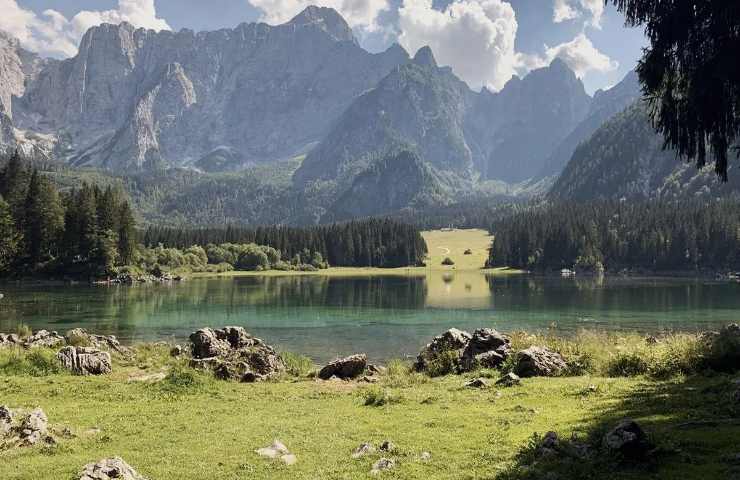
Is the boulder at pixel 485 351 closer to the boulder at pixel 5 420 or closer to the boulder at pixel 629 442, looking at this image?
the boulder at pixel 629 442

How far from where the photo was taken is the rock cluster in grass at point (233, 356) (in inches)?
1151

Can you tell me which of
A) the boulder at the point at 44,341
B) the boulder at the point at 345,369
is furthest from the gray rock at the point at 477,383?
the boulder at the point at 44,341

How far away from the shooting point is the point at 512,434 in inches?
635

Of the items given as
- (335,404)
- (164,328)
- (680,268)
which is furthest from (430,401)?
(680,268)

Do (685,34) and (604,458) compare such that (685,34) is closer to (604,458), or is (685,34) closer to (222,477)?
(604,458)

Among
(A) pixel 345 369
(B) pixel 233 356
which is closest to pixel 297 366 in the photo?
(B) pixel 233 356

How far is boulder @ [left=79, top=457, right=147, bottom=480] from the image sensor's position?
38.1 feet

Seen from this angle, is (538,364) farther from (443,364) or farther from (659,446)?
(659,446)

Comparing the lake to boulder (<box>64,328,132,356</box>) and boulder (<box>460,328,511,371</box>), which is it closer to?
boulder (<box>460,328,511,371</box>)

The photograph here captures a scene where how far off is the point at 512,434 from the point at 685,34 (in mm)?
13882

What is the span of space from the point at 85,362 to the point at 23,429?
49.2ft

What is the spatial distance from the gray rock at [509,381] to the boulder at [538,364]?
191 cm

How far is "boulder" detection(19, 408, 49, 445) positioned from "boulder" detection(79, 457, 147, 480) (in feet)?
18.1

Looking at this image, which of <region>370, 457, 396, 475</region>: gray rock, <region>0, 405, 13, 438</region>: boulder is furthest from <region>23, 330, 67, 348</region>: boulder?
<region>370, 457, 396, 475</region>: gray rock
